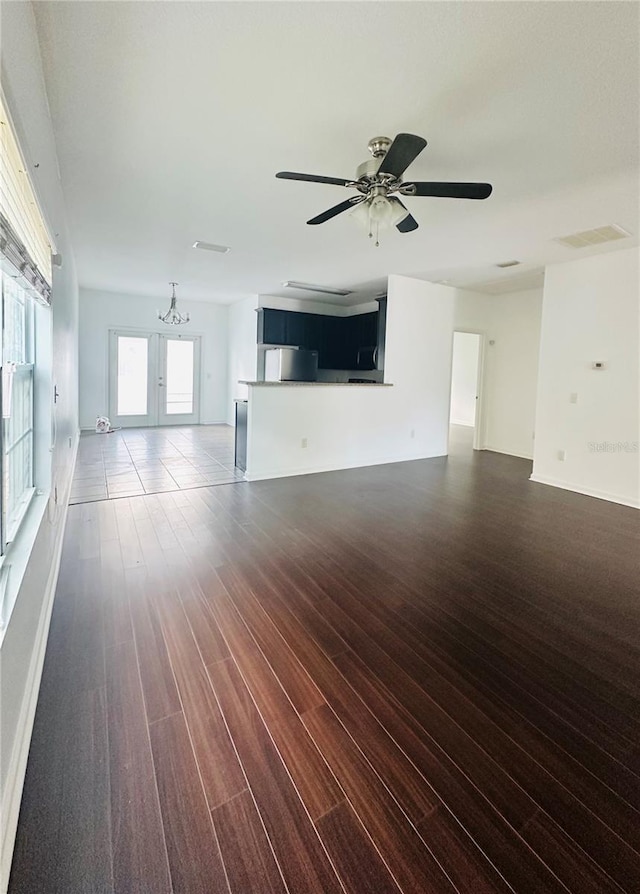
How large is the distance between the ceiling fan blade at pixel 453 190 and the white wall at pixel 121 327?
6.73 m

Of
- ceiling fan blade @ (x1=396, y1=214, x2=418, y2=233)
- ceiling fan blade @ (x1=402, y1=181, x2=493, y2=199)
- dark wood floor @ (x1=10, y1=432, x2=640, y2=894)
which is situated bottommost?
dark wood floor @ (x1=10, y1=432, x2=640, y2=894)

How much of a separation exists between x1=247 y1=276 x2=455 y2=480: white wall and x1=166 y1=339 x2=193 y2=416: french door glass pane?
454cm

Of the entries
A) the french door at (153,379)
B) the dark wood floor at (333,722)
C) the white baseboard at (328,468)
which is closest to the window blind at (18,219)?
the dark wood floor at (333,722)

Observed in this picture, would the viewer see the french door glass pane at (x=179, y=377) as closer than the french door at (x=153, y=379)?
No

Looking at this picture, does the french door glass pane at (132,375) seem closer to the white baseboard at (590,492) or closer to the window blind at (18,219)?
the window blind at (18,219)

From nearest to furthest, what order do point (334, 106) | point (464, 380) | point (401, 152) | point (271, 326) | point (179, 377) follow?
point (401, 152)
point (334, 106)
point (271, 326)
point (179, 377)
point (464, 380)

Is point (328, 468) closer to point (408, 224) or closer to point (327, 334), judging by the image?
point (408, 224)

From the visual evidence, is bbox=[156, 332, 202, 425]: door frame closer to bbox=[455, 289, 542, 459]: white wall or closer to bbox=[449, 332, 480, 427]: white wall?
bbox=[455, 289, 542, 459]: white wall

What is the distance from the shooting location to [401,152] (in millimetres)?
1989

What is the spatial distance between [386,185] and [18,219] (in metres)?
1.82

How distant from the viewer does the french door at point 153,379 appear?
822 centimetres

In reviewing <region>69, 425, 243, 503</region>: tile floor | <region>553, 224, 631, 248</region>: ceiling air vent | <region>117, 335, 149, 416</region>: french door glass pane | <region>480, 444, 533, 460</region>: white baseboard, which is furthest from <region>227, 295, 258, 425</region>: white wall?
<region>553, 224, 631, 248</region>: ceiling air vent

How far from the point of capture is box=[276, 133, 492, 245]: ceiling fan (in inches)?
82.4

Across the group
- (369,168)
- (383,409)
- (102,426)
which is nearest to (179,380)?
(102,426)
